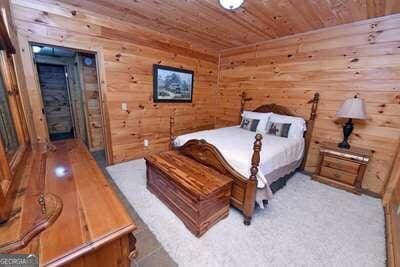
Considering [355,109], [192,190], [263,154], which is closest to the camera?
[192,190]

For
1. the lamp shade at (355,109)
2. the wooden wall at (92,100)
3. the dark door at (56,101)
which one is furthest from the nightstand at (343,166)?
the dark door at (56,101)

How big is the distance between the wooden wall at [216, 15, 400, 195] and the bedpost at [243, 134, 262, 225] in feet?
6.65

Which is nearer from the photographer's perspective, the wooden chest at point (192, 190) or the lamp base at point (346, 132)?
the wooden chest at point (192, 190)

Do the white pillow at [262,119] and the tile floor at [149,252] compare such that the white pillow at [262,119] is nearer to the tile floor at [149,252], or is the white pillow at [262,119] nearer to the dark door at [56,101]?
the tile floor at [149,252]

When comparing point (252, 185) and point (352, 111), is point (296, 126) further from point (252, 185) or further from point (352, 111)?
point (252, 185)

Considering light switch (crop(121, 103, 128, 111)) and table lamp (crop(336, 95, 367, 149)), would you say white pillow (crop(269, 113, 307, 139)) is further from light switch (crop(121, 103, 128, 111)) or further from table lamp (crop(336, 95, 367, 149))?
light switch (crop(121, 103, 128, 111))

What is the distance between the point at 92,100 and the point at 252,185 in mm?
3708

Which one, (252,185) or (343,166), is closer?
(252,185)

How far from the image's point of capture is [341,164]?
8.59ft

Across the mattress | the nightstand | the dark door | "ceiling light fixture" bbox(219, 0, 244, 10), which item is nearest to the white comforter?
the mattress

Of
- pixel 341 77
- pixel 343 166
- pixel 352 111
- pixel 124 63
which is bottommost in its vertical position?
pixel 343 166

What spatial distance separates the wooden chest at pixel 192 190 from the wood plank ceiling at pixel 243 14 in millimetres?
2079

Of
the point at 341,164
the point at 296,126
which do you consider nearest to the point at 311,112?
the point at 296,126

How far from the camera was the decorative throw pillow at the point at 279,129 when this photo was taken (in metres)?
3.00
